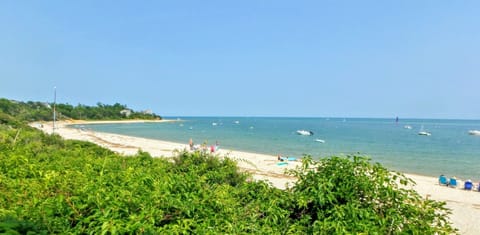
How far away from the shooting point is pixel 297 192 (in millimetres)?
3449

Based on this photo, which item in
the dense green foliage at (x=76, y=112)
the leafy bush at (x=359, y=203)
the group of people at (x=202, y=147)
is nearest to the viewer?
the leafy bush at (x=359, y=203)

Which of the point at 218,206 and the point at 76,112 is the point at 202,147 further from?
the point at 76,112

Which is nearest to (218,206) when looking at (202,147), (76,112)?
(202,147)

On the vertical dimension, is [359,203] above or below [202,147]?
below

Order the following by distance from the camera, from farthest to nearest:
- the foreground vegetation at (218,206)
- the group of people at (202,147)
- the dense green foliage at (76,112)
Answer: the dense green foliage at (76,112)
the group of people at (202,147)
the foreground vegetation at (218,206)

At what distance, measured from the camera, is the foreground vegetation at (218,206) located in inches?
89.7

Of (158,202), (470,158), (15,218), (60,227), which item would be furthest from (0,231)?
(470,158)

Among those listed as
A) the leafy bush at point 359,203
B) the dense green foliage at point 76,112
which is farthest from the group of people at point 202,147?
the dense green foliage at point 76,112

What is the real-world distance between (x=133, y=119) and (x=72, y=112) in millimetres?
29416

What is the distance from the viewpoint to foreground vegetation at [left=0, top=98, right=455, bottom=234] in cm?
228

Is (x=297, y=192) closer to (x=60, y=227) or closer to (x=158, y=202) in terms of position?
(x=158, y=202)

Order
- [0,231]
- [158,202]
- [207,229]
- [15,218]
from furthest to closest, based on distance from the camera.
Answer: [158,202] < [207,229] < [15,218] < [0,231]

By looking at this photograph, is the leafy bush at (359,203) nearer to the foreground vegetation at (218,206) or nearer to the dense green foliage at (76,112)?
the foreground vegetation at (218,206)

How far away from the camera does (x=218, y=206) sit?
2904 millimetres
